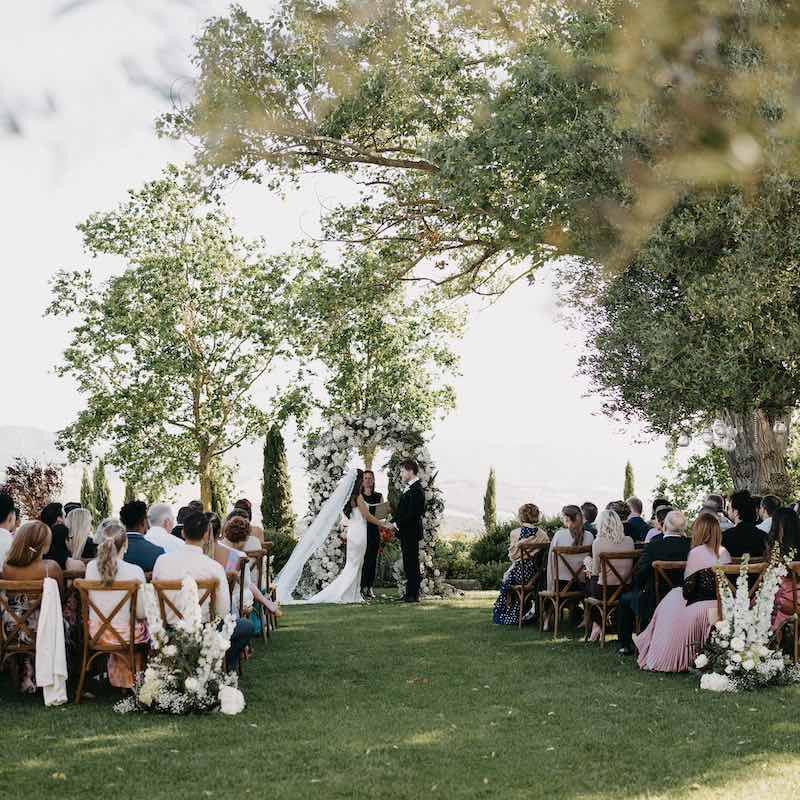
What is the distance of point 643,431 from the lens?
1666 cm

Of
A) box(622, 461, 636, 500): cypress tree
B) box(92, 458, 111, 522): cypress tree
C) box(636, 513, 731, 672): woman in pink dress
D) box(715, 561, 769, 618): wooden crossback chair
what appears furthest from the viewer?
box(92, 458, 111, 522): cypress tree

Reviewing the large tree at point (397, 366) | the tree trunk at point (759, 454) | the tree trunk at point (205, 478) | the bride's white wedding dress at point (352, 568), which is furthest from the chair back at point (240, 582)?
the tree trunk at point (205, 478)

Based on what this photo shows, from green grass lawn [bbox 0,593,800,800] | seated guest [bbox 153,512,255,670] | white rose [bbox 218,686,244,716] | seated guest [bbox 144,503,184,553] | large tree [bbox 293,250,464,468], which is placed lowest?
green grass lawn [bbox 0,593,800,800]

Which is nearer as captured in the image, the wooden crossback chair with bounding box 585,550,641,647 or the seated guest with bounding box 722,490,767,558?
the seated guest with bounding box 722,490,767,558

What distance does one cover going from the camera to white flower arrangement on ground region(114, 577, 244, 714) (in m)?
7.31

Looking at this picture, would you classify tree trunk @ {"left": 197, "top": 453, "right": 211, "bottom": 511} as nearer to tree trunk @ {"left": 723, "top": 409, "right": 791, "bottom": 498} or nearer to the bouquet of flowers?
tree trunk @ {"left": 723, "top": 409, "right": 791, "bottom": 498}

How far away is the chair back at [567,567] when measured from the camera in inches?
461

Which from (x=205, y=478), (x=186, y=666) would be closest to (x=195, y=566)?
(x=186, y=666)

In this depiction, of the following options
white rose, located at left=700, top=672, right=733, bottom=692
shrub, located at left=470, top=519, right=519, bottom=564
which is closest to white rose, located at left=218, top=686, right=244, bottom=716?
white rose, located at left=700, top=672, right=733, bottom=692

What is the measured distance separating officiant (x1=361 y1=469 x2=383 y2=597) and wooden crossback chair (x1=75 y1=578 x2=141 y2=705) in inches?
340

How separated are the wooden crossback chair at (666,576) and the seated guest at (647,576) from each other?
0.07m

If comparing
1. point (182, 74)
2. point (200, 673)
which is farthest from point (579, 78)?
point (200, 673)

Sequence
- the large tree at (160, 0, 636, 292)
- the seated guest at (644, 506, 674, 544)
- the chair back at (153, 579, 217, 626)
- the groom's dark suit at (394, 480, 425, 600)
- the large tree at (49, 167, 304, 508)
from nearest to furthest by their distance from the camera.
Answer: the chair back at (153, 579, 217, 626) → the seated guest at (644, 506, 674, 544) → the large tree at (160, 0, 636, 292) → the groom's dark suit at (394, 480, 425, 600) → the large tree at (49, 167, 304, 508)

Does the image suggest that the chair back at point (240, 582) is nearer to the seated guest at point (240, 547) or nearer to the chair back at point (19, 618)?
the seated guest at point (240, 547)
